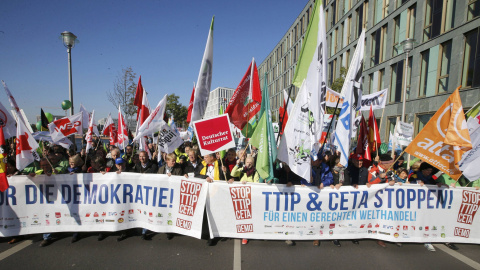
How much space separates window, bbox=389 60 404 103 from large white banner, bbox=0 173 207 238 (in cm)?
1972

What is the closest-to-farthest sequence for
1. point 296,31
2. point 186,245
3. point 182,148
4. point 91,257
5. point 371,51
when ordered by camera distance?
point 91,257 → point 186,245 → point 182,148 → point 371,51 → point 296,31

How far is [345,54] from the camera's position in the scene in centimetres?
2611

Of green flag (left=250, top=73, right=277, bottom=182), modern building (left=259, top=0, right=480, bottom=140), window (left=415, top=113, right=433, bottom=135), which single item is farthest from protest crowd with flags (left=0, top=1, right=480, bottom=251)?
window (left=415, top=113, right=433, bottom=135)

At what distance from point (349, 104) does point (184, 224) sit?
3.79 meters

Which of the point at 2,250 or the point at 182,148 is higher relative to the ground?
the point at 182,148

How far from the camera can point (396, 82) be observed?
18609mm

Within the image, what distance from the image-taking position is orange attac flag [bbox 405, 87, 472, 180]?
374 cm

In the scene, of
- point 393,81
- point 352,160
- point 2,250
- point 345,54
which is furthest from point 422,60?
point 2,250

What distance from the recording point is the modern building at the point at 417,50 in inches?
498

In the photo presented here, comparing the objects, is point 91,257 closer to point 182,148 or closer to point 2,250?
point 2,250

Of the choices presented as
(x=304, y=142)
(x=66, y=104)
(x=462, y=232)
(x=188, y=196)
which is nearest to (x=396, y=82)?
(x=462, y=232)

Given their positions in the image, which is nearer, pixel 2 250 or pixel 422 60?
pixel 2 250

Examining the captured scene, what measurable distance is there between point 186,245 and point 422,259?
3980 millimetres

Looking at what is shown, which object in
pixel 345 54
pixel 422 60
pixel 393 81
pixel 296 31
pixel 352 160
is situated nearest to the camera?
pixel 352 160
